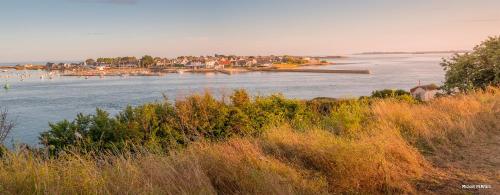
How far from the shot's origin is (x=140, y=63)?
189 m

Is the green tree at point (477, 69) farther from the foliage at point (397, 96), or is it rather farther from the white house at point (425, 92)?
the white house at point (425, 92)

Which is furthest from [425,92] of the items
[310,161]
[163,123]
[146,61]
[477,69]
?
[146,61]

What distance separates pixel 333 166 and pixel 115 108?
48891 millimetres

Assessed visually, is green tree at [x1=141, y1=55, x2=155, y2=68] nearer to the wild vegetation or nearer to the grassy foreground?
the wild vegetation

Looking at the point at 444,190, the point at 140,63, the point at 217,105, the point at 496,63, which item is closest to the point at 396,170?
the point at 444,190

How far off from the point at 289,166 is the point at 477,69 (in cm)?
1498

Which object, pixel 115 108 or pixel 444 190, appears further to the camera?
pixel 115 108

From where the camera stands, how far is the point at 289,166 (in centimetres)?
530

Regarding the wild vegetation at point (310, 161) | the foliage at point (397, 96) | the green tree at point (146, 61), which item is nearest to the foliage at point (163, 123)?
the wild vegetation at point (310, 161)

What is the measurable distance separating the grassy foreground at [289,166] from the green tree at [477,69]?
10.0m

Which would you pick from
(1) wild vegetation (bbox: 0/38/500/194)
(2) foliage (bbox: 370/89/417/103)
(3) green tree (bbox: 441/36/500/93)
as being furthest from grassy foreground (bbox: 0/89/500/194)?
(3) green tree (bbox: 441/36/500/93)

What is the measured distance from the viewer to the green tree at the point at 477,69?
54.8 ft

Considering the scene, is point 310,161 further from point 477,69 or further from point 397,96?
point 477,69

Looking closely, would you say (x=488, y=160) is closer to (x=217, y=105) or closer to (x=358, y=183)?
(x=358, y=183)
